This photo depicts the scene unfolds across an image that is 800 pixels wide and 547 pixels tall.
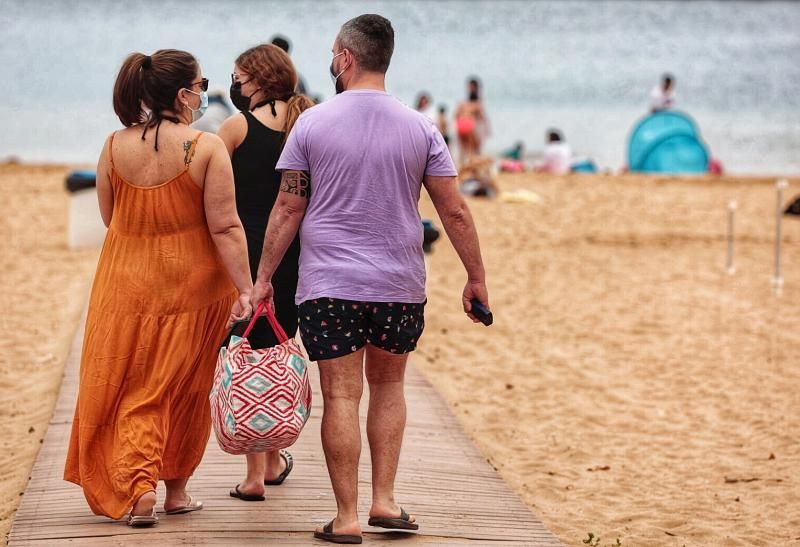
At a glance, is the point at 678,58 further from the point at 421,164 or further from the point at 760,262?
the point at 421,164

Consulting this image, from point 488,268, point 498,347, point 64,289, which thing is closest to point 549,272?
point 488,268

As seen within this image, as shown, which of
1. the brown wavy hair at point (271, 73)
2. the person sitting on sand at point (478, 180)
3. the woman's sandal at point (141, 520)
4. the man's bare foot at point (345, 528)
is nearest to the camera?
the man's bare foot at point (345, 528)

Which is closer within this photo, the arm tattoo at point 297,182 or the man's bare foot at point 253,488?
the arm tattoo at point 297,182

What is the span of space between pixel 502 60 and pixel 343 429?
5153 cm

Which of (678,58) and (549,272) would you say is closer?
(549,272)

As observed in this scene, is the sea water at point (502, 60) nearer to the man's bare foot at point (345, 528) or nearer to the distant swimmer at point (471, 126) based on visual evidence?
the distant swimmer at point (471, 126)

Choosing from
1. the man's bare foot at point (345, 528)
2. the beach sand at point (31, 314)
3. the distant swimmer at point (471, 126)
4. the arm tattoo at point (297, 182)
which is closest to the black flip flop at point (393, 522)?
the man's bare foot at point (345, 528)

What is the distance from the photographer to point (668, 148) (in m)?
23.5

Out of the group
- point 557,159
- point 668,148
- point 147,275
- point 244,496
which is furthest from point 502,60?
point 147,275

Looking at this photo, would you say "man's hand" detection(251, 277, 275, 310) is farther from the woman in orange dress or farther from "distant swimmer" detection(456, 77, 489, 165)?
"distant swimmer" detection(456, 77, 489, 165)

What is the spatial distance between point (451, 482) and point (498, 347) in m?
4.42

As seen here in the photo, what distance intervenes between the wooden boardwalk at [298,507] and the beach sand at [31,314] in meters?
0.29

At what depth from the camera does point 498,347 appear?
32.8 feet

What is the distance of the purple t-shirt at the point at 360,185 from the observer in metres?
4.28
